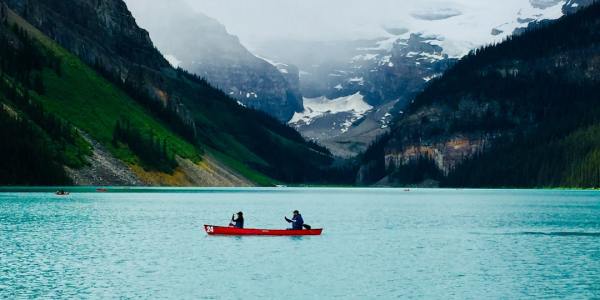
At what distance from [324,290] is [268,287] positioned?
4.58 meters

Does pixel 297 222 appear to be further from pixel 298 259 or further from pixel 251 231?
pixel 298 259

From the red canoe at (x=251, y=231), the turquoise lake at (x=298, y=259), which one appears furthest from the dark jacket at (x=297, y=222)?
the turquoise lake at (x=298, y=259)

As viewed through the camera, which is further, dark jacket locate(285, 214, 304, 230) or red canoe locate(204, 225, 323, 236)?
dark jacket locate(285, 214, 304, 230)

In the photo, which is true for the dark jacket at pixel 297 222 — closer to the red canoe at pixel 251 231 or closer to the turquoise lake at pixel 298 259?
the red canoe at pixel 251 231

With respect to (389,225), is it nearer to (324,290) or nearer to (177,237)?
(177,237)

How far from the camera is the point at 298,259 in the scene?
3494 inches

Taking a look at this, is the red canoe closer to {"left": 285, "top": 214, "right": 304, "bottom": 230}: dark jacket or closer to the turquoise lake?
{"left": 285, "top": 214, "right": 304, "bottom": 230}: dark jacket

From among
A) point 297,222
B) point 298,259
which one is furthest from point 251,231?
point 298,259

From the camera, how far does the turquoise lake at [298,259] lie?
6769 centimetres

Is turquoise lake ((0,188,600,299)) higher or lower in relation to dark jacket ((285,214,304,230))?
lower

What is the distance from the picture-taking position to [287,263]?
279 ft

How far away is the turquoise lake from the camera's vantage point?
222 feet

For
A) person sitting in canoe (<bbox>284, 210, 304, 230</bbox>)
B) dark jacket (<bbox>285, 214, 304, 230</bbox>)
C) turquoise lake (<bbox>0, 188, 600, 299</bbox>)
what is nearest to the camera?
turquoise lake (<bbox>0, 188, 600, 299</bbox>)

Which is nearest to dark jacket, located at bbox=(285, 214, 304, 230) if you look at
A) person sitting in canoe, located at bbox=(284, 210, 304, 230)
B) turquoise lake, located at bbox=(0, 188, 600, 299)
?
person sitting in canoe, located at bbox=(284, 210, 304, 230)
